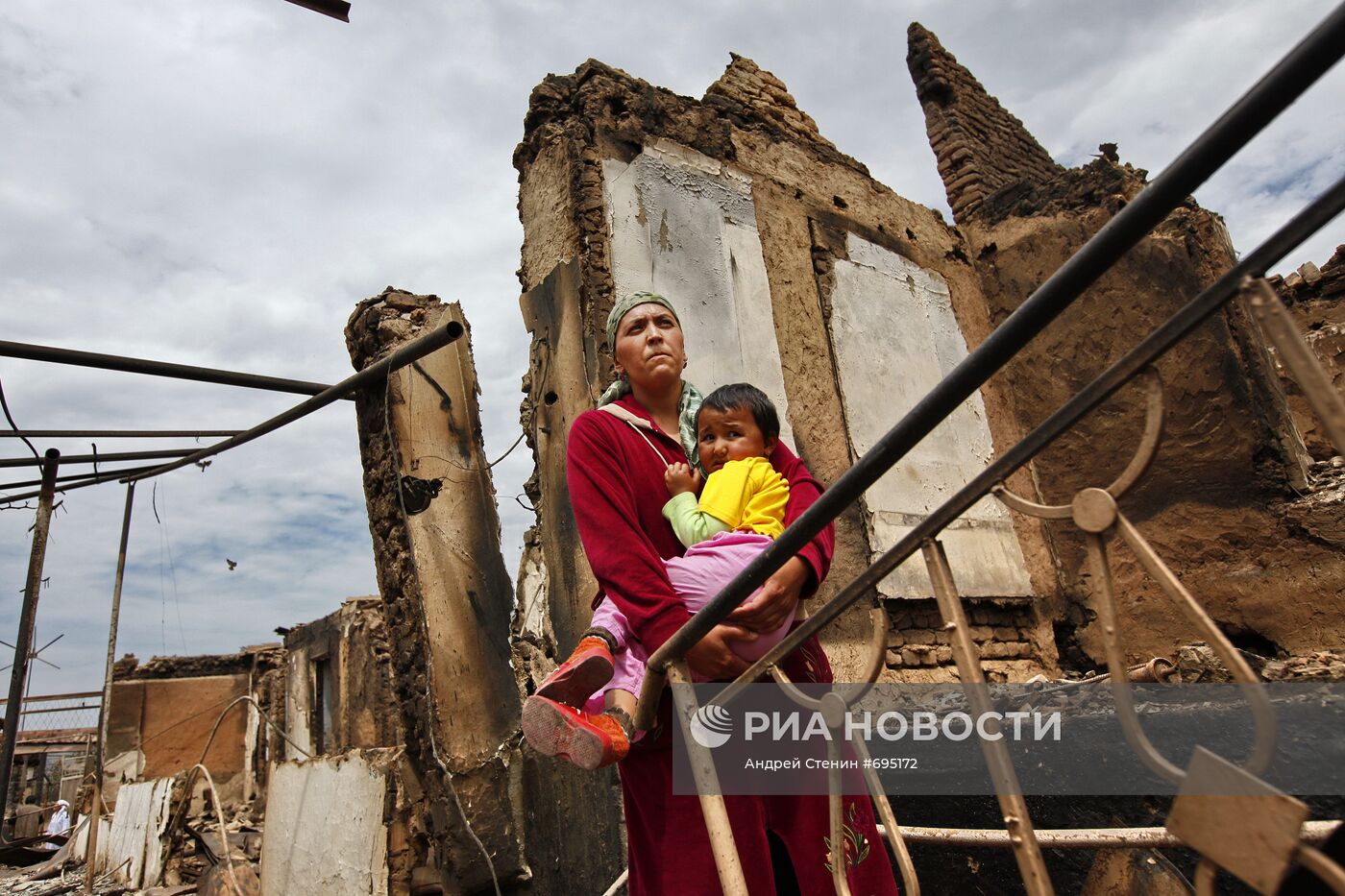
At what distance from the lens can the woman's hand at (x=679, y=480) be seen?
1937 millimetres

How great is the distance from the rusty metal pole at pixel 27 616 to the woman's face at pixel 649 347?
14.6 feet

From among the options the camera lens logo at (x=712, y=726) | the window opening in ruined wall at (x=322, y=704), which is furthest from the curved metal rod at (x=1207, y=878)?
the window opening in ruined wall at (x=322, y=704)

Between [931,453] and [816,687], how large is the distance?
3.67m

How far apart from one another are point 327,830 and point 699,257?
11.1 feet

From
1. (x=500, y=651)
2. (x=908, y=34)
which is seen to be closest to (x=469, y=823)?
(x=500, y=651)

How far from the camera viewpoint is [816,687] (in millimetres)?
1627

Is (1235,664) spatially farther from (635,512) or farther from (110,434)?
(110,434)

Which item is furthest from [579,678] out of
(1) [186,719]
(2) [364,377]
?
(1) [186,719]

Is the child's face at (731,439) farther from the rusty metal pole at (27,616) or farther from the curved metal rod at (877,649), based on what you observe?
the rusty metal pole at (27,616)

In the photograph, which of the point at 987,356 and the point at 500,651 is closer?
the point at 987,356

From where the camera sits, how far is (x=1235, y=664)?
2.46 feet

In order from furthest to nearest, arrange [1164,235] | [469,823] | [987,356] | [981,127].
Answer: [981,127]
[1164,235]
[469,823]
[987,356]

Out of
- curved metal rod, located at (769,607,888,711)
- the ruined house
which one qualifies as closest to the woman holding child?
curved metal rod, located at (769,607,888,711)

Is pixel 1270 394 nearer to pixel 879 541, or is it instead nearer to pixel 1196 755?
pixel 879 541
